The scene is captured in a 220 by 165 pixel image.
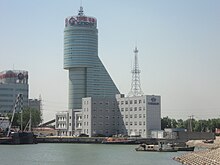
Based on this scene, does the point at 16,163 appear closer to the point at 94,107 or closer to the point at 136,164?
the point at 136,164

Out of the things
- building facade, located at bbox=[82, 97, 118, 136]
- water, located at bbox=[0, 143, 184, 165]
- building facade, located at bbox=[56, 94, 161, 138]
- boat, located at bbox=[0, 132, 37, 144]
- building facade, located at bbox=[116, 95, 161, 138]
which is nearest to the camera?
water, located at bbox=[0, 143, 184, 165]

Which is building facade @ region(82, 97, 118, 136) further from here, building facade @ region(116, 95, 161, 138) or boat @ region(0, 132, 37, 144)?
boat @ region(0, 132, 37, 144)

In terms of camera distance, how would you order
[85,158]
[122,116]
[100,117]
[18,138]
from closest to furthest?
[85,158] → [18,138] → [122,116] → [100,117]

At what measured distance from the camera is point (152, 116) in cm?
18575

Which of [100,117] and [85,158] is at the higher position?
[100,117]

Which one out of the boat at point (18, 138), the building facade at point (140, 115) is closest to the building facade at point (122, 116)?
the building facade at point (140, 115)

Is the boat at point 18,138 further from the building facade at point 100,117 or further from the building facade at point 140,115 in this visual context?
the building facade at point 140,115

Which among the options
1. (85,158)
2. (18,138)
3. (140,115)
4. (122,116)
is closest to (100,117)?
(122,116)

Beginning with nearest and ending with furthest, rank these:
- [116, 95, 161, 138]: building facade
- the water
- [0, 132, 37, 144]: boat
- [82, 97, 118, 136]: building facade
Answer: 1. the water
2. [0, 132, 37, 144]: boat
3. [116, 95, 161, 138]: building facade
4. [82, 97, 118, 136]: building facade

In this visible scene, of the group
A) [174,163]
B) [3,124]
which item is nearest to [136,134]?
[3,124]

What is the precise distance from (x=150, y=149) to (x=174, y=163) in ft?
115

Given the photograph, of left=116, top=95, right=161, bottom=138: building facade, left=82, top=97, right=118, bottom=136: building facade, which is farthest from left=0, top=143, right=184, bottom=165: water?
left=82, top=97, right=118, bottom=136: building facade

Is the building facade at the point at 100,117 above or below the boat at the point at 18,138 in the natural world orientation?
above

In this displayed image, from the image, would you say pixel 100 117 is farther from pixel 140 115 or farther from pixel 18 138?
pixel 18 138
